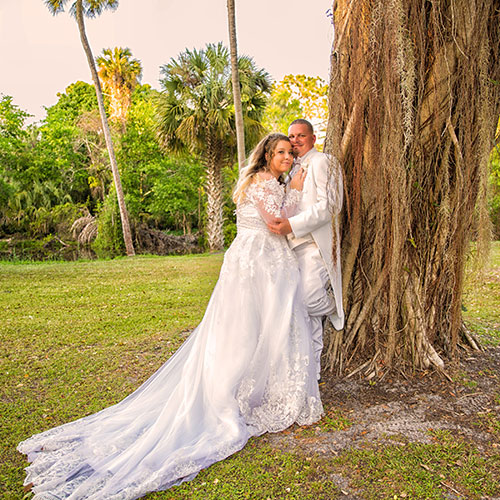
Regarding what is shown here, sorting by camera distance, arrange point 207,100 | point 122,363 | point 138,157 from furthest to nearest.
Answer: point 138,157, point 207,100, point 122,363

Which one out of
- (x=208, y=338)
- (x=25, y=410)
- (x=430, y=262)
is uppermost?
(x=430, y=262)

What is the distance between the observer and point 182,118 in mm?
19312

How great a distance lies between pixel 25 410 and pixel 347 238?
3.03 m

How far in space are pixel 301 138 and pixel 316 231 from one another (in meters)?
0.76

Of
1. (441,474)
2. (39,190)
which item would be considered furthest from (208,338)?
(39,190)

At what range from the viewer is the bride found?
2.74 meters

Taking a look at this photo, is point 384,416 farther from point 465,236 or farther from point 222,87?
point 222,87

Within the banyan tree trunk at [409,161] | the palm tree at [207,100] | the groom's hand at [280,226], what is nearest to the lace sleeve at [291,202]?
the groom's hand at [280,226]

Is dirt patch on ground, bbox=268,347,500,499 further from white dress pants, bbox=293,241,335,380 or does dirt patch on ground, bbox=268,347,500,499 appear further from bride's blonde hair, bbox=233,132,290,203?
bride's blonde hair, bbox=233,132,290,203

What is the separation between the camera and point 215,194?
65.6 ft

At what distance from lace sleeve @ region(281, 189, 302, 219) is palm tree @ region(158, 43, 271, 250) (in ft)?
52.0

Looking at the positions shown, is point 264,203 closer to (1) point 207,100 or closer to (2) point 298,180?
(2) point 298,180

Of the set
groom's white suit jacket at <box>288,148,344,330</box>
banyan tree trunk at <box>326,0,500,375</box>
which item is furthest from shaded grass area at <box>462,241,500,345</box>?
groom's white suit jacket at <box>288,148,344,330</box>

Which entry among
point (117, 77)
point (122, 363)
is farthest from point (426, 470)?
point (117, 77)
